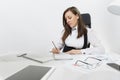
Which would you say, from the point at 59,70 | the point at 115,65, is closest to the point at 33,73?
the point at 59,70

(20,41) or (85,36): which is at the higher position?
(85,36)

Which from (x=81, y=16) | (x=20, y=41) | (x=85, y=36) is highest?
(x=81, y=16)

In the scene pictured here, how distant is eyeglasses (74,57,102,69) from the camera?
1172mm

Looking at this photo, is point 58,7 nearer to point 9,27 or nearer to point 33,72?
point 9,27

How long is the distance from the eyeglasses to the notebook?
0.19 m

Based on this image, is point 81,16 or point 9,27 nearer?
point 81,16

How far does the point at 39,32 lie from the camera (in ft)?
9.64

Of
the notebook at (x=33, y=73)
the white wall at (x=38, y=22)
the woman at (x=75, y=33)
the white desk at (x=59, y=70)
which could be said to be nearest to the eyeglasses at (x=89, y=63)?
the white desk at (x=59, y=70)

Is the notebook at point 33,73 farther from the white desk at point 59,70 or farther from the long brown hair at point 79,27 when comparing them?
the long brown hair at point 79,27

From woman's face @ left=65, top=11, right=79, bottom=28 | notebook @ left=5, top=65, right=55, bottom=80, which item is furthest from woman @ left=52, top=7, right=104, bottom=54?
notebook @ left=5, top=65, right=55, bottom=80

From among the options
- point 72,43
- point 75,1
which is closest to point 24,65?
point 72,43

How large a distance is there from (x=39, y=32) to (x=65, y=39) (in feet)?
3.14

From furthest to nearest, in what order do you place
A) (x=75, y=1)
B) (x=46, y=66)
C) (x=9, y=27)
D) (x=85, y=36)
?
(x=75, y=1)
(x=9, y=27)
(x=85, y=36)
(x=46, y=66)

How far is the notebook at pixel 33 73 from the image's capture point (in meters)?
0.98
